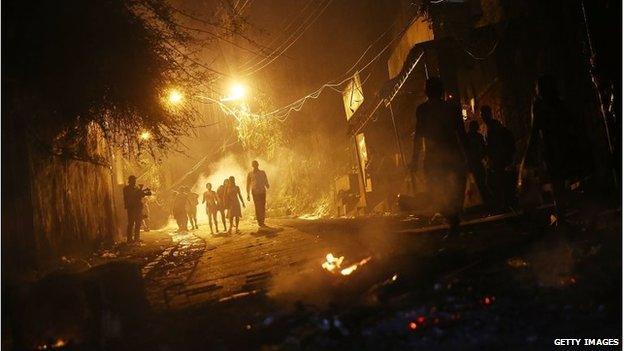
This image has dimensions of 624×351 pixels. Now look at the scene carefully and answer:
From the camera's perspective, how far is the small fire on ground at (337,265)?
4.48 metres

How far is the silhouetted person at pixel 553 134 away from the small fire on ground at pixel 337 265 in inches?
90.0

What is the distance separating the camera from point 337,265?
4.84 metres

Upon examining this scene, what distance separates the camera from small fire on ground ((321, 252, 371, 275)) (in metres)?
4.48

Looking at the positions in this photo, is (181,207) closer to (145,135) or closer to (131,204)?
(131,204)

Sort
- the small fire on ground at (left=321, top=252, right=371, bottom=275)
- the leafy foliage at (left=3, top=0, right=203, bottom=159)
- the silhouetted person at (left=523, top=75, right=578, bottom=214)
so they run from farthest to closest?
1. the leafy foliage at (left=3, top=0, right=203, bottom=159)
2. the silhouetted person at (left=523, top=75, right=578, bottom=214)
3. the small fire on ground at (left=321, top=252, right=371, bottom=275)

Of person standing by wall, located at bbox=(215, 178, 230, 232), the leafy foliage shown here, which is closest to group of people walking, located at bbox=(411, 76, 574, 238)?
the leafy foliage

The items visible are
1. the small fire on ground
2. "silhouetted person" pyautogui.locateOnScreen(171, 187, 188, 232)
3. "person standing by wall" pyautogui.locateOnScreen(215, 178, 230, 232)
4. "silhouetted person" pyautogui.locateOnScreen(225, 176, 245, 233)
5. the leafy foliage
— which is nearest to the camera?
the small fire on ground

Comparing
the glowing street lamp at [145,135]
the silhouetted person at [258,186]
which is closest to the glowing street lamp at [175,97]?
the glowing street lamp at [145,135]

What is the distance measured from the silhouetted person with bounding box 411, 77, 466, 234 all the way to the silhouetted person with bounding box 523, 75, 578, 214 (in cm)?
86

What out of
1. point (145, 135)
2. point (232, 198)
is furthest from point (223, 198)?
point (145, 135)

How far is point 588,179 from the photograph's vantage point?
A: 5.40 m

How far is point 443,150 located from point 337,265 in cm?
196

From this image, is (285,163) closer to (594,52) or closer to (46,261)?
(46,261)

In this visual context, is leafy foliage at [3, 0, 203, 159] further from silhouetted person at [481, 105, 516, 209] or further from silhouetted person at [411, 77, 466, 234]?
silhouetted person at [481, 105, 516, 209]
